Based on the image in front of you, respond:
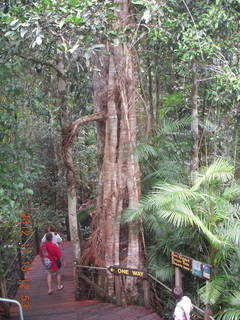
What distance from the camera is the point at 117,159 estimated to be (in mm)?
5852

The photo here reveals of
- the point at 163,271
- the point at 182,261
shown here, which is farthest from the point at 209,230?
the point at 163,271

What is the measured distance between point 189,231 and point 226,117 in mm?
2645

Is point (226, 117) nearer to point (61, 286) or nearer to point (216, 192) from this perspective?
point (216, 192)

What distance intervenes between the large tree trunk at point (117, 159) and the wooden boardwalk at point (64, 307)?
1.26 ft

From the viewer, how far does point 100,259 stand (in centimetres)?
600

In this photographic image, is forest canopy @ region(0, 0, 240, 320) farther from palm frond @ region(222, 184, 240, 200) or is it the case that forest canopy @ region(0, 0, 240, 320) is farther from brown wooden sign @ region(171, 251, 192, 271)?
brown wooden sign @ region(171, 251, 192, 271)

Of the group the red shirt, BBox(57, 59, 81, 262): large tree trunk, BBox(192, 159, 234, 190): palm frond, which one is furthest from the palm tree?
the red shirt

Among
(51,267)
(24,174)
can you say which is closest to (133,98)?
(24,174)

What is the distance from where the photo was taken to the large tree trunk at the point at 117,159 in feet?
18.6

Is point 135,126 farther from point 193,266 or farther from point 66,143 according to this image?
point 193,266

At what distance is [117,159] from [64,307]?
2.37m

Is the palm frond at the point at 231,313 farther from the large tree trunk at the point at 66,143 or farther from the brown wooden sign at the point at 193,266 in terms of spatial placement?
the large tree trunk at the point at 66,143

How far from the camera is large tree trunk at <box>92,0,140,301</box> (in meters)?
5.67

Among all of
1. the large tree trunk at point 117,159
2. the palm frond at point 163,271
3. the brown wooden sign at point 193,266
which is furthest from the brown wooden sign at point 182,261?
the large tree trunk at point 117,159
